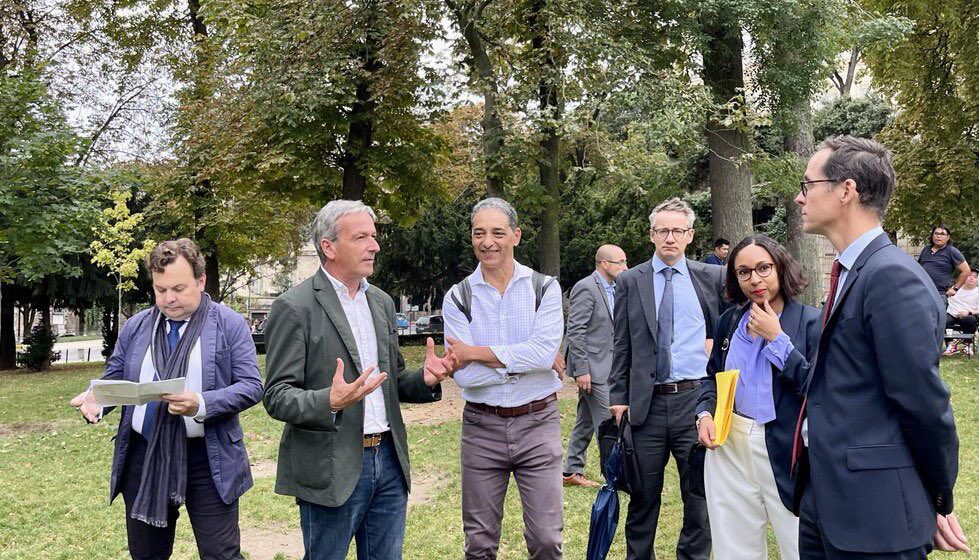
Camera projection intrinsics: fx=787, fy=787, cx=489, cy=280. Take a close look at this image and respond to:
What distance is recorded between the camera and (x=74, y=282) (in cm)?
2694

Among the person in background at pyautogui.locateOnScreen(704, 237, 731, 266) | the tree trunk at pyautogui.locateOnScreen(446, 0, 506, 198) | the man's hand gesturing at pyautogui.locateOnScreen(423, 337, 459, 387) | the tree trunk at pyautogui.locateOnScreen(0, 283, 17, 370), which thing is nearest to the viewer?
the man's hand gesturing at pyautogui.locateOnScreen(423, 337, 459, 387)

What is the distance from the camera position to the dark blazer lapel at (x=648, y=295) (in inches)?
192

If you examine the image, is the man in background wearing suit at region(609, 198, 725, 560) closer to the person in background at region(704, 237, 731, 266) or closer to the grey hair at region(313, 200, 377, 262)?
the grey hair at region(313, 200, 377, 262)

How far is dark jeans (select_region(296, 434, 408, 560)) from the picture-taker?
3504 mm

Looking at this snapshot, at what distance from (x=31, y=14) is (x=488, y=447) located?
2425 cm

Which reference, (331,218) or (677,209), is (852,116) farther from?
(331,218)

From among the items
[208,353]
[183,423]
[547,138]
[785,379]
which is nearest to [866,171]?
[785,379]

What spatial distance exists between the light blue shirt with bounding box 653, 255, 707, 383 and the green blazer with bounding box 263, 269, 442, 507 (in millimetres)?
2167

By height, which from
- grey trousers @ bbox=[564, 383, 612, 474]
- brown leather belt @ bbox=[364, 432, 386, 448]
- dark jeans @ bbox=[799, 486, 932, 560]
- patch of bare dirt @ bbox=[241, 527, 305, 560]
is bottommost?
patch of bare dirt @ bbox=[241, 527, 305, 560]

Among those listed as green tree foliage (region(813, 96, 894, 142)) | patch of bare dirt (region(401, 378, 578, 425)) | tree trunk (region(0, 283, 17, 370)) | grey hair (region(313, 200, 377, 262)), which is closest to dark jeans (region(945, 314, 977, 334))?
→ patch of bare dirt (region(401, 378, 578, 425))

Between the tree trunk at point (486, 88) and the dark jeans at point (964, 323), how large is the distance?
30.4 ft

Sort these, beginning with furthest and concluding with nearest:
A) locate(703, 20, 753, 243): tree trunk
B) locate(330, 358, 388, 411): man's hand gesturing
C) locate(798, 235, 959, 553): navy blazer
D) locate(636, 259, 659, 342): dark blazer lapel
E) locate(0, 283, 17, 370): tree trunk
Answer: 1. locate(0, 283, 17, 370): tree trunk
2. locate(703, 20, 753, 243): tree trunk
3. locate(636, 259, 659, 342): dark blazer lapel
4. locate(330, 358, 388, 411): man's hand gesturing
5. locate(798, 235, 959, 553): navy blazer

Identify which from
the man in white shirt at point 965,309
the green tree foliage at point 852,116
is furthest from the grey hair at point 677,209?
the green tree foliage at point 852,116

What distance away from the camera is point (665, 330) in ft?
16.1
